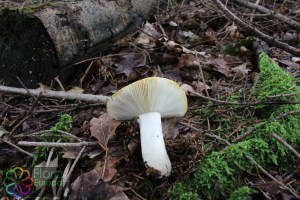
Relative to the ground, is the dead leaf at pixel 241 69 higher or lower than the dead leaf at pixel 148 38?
higher

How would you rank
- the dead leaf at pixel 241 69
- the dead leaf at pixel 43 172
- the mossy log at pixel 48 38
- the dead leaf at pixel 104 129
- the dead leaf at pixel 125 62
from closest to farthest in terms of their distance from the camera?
the dead leaf at pixel 43 172 < the dead leaf at pixel 104 129 < the mossy log at pixel 48 38 < the dead leaf at pixel 241 69 < the dead leaf at pixel 125 62

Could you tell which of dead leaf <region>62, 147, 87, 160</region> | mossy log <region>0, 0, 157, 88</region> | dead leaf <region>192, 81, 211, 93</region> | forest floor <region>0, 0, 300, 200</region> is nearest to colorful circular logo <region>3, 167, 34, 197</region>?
forest floor <region>0, 0, 300, 200</region>

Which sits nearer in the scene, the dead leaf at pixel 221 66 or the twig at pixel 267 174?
the twig at pixel 267 174

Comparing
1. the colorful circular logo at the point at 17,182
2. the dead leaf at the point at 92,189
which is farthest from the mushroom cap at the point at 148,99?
the colorful circular logo at the point at 17,182

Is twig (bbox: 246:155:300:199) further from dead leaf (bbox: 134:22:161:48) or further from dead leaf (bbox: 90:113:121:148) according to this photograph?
dead leaf (bbox: 134:22:161:48)

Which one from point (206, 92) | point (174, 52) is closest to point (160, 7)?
point (174, 52)

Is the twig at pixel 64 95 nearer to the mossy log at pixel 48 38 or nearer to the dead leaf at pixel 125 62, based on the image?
the mossy log at pixel 48 38

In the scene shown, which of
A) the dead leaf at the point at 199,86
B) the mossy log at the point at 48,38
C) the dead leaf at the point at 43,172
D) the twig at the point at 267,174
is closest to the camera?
the twig at the point at 267,174

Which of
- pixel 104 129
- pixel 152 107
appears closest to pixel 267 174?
pixel 152 107
